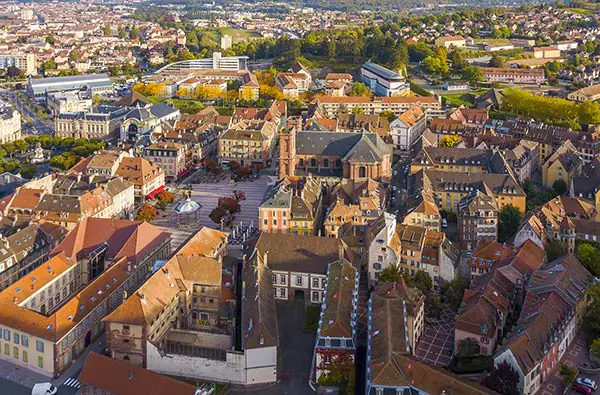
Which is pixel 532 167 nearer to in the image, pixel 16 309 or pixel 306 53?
pixel 16 309

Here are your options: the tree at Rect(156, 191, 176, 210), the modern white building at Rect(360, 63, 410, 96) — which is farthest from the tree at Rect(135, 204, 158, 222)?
the modern white building at Rect(360, 63, 410, 96)

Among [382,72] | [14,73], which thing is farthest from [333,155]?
[14,73]

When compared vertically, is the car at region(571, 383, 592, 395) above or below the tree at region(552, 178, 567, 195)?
below

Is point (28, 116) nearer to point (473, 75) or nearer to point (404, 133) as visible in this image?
point (404, 133)

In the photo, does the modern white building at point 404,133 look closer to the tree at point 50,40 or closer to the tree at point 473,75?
the tree at point 473,75

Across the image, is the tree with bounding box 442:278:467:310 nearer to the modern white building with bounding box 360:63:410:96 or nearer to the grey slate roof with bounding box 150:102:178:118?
the grey slate roof with bounding box 150:102:178:118

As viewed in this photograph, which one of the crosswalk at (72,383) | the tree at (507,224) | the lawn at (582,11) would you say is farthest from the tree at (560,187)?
the lawn at (582,11)

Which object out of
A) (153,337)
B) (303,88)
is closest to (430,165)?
(153,337)
